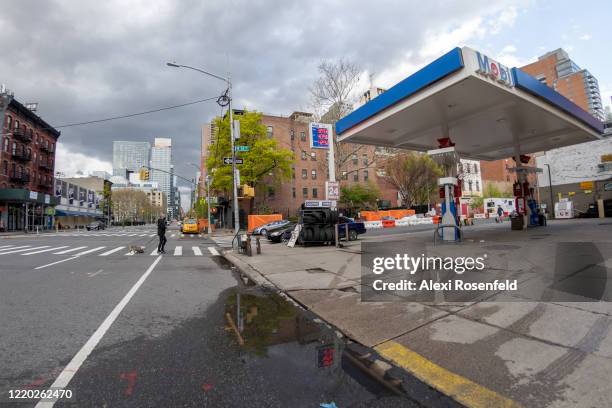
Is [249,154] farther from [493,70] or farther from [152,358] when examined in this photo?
[152,358]

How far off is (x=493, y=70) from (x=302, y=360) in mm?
10801

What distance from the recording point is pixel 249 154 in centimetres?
3650

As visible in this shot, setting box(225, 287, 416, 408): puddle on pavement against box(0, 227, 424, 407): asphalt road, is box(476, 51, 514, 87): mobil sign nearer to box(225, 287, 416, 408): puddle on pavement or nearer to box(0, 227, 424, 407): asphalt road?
box(225, 287, 416, 408): puddle on pavement

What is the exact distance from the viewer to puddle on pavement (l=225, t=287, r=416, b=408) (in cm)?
265

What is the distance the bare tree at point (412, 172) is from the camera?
1636 inches

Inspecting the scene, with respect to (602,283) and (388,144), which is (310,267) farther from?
(388,144)

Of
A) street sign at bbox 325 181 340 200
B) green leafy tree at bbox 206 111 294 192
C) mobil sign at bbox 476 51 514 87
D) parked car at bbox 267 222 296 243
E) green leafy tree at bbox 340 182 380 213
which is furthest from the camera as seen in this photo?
green leafy tree at bbox 340 182 380 213

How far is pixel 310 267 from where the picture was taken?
9258mm

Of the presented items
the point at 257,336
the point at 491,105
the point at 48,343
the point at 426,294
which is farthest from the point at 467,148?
the point at 48,343

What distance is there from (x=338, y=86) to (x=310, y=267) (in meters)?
19.8

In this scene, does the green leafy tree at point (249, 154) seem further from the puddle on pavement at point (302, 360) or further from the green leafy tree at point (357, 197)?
the puddle on pavement at point (302, 360)

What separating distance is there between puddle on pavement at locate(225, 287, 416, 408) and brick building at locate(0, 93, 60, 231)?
164ft

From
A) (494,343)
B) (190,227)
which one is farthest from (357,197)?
(494,343)

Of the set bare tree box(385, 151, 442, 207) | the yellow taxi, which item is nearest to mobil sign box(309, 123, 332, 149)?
the yellow taxi
